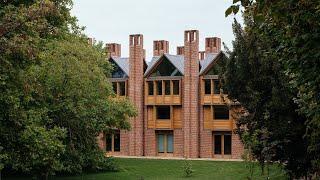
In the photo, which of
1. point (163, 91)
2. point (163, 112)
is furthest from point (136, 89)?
point (163, 112)

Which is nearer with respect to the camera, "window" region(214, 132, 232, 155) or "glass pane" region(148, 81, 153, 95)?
"window" region(214, 132, 232, 155)

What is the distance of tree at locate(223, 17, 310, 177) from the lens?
63.4ft

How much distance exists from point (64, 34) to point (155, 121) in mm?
21896

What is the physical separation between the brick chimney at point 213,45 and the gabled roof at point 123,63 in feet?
24.7

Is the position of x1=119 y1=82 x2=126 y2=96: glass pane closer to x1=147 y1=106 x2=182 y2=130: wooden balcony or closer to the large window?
the large window

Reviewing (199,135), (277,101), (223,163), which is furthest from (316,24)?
(199,135)

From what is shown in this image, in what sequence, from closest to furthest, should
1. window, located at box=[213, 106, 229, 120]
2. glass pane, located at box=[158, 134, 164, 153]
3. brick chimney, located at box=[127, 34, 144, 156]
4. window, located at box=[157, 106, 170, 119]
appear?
window, located at box=[213, 106, 229, 120] → window, located at box=[157, 106, 170, 119] → brick chimney, located at box=[127, 34, 144, 156] → glass pane, located at box=[158, 134, 164, 153]

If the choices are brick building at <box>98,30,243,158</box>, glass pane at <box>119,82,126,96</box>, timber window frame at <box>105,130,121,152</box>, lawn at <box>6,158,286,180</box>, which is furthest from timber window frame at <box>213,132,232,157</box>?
glass pane at <box>119,82,126,96</box>

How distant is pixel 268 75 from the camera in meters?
20.4

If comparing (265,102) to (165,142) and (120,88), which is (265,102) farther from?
(120,88)

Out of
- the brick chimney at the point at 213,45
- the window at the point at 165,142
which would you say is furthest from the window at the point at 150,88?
the brick chimney at the point at 213,45

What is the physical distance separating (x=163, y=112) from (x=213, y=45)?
836cm

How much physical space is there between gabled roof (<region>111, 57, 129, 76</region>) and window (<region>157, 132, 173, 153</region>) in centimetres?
641

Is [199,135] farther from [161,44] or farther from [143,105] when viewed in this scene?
[161,44]
